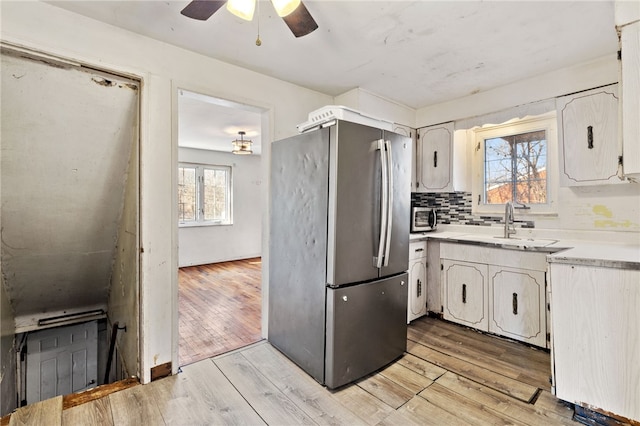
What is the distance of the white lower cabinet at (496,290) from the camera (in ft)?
7.99

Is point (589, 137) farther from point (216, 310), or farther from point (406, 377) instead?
point (216, 310)

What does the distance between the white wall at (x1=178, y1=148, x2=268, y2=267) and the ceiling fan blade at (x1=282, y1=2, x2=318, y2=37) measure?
4585mm

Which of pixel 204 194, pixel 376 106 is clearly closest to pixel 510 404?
pixel 376 106

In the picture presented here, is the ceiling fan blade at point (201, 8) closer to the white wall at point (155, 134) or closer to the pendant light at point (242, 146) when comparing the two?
the white wall at point (155, 134)

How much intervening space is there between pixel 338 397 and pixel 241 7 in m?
2.19

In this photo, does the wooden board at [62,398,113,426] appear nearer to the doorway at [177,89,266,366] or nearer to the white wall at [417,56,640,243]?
the doorway at [177,89,266,366]

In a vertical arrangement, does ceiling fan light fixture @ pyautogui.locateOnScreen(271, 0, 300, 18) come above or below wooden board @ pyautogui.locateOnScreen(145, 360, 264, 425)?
above

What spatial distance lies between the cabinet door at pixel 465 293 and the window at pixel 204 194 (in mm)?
4604

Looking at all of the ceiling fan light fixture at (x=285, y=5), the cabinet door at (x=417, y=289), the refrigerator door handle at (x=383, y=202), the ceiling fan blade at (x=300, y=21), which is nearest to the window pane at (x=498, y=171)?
the cabinet door at (x=417, y=289)

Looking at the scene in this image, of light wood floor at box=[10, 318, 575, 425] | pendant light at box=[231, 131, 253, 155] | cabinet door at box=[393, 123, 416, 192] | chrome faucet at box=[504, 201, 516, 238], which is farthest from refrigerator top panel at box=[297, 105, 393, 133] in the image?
pendant light at box=[231, 131, 253, 155]

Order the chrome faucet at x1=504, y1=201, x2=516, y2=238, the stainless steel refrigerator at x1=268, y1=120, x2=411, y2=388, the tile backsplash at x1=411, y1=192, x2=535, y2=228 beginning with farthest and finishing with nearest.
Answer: the tile backsplash at x1=411, y1=192, x2=535, y2=228 < the chrome faucet at x1=504, y1=201, x2=516, y2=238 < the stainless steel refrigerator at x1=268, y1=120, x2=411, y2=388

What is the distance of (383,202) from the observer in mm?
→ 2096

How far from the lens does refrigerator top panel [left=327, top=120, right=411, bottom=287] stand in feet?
6.36

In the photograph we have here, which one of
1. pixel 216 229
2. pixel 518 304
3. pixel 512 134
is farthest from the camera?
pixel 216 229
